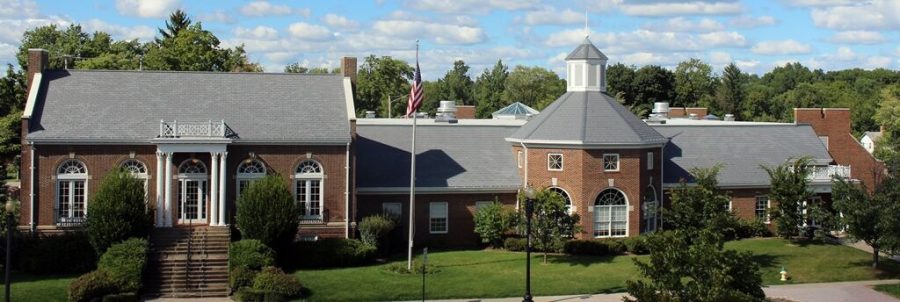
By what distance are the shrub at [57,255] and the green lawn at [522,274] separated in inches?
305

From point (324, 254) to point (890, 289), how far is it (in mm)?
20748

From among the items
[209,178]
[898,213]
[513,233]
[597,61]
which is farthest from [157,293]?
[898,213]

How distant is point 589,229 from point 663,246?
1686 centimetres

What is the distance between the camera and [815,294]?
38.2 m

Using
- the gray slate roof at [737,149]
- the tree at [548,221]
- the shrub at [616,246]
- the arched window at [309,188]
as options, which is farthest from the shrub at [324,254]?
the gray slate roof at [737,149]

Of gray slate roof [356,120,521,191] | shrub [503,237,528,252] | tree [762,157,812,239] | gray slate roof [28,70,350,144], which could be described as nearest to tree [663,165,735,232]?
tree [762,157,812,239]

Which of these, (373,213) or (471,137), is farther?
(471,137)

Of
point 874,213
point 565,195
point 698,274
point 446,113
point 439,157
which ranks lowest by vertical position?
point 698,274

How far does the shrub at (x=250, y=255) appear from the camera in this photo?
38000 mm

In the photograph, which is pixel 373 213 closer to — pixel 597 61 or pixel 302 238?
pixel 302 238

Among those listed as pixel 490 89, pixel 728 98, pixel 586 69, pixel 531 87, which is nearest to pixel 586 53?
pixel 586 69

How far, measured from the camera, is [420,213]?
46.7 m

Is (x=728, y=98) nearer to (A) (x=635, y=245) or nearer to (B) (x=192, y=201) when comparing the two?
(A) (x=635, y=245)

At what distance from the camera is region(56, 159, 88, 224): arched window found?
136 feet
